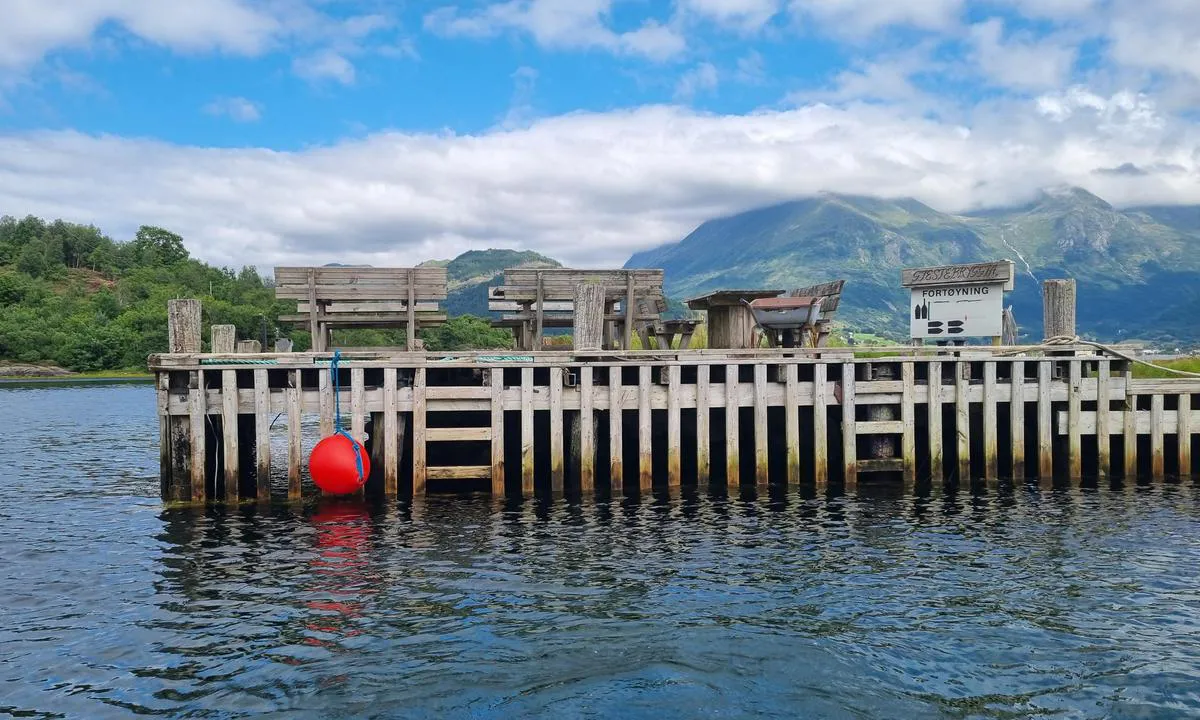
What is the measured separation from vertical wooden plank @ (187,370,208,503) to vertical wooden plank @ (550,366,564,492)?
7.29m

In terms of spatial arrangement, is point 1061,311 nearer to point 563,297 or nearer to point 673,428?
point 673,428

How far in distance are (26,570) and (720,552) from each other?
38.5ft

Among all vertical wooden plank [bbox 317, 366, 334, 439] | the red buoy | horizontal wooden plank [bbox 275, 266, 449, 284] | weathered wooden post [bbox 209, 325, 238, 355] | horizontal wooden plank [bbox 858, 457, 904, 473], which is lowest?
horizontal wooden plank [bbox 858, 457, 904, 473]

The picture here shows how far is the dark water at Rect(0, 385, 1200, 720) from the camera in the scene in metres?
9.74

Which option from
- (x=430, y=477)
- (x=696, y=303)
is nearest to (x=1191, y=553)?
(x=696, y=303)

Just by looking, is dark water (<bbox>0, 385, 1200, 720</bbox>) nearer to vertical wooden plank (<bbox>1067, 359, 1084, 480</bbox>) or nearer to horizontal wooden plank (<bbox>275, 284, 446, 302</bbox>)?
vertical wooden plank (<bbox>1067, 359, 1084, 480</bbox>)

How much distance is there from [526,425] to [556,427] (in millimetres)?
681

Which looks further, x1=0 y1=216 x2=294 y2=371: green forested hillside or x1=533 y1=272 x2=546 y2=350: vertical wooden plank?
x1=0 y1=216 x2=294 y2=371: green forested hillside

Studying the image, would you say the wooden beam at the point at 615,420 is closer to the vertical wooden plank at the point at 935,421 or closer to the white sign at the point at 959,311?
the vertical wooden plank at the point at 935,421

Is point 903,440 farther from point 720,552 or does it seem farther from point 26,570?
point 26,570

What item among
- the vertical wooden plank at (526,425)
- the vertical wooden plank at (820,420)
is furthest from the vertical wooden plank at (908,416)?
the vertical wooden plank at (526,425)

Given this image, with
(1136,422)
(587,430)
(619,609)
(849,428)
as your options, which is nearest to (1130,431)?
(1136,422)

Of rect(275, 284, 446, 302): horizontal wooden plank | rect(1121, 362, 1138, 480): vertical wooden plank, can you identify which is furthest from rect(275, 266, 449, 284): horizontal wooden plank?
rect(1121, 362, 1138, 480): vertical wooden plank

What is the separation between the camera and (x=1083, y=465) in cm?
2266
